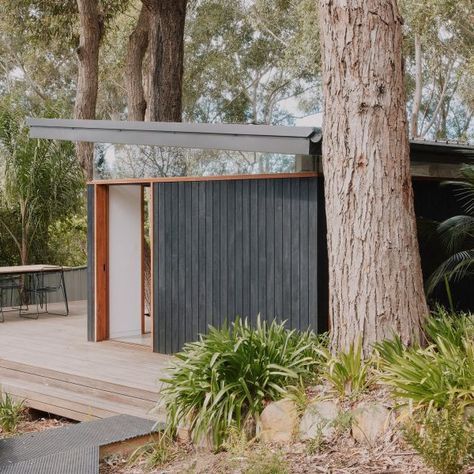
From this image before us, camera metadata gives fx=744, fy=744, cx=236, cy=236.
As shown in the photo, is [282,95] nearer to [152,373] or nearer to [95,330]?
[95,330]

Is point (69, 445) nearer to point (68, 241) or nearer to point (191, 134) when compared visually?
point (191, 134)

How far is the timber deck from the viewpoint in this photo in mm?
6141

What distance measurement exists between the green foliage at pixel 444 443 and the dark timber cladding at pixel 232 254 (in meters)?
2.71

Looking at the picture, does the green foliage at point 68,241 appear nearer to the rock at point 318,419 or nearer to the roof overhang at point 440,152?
the roof overhang at point 440,152

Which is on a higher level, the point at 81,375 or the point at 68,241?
the point at 68,241

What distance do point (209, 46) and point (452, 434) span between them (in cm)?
1905

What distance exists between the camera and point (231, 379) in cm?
512

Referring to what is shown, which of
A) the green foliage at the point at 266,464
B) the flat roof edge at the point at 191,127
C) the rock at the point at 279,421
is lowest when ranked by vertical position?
the green foliage at the point at 266,464

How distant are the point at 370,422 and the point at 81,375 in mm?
3083

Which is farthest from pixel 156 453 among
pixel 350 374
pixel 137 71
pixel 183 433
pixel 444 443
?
pixel 137 71

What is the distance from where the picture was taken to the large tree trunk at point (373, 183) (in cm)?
495

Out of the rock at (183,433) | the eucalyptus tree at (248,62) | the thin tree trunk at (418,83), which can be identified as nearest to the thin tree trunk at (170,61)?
the rock at (183,433)

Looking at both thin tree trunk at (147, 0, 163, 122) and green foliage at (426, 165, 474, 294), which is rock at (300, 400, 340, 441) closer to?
green foliage at (426, 165, 474, 294)

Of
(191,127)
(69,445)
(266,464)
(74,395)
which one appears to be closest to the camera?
(266,464)
